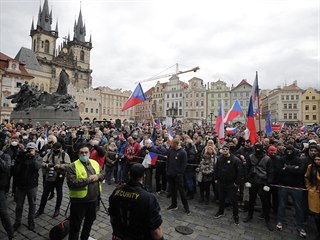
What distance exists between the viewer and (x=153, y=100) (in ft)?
268

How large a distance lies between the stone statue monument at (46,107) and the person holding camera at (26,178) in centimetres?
1286

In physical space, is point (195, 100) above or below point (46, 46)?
below

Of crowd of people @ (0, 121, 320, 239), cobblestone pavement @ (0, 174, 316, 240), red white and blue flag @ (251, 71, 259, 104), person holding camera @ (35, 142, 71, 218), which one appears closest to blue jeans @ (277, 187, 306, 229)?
crowd of people @ (0, 121, 320, 239)

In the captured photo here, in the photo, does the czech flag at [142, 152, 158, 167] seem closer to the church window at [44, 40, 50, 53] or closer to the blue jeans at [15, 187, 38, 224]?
the blue jeans at [15, 187, 38, 224]

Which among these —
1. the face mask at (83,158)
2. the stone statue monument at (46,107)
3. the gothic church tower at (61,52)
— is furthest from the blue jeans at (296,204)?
the gothic church tower at (61,52)

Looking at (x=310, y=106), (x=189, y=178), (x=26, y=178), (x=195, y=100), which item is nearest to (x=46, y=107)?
(x=26, y=178)

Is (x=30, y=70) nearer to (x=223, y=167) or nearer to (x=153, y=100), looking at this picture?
(x=153, y=100)

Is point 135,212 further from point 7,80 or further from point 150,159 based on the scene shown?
point 7,80

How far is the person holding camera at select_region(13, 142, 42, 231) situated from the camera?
169 inches

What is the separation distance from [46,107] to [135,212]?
1684 cm

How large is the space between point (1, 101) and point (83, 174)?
49961mm

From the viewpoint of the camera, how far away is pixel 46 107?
16.5m

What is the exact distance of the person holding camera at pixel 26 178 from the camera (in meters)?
4.30

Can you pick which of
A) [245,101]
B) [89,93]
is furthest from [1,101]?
[245,101]
